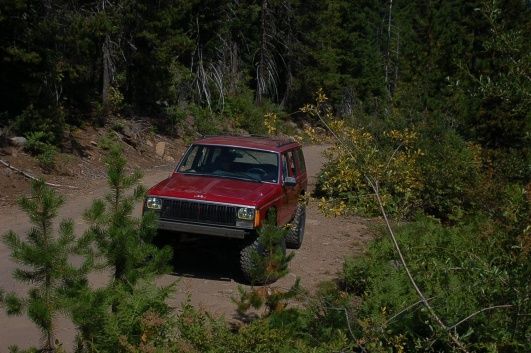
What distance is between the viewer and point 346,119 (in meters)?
16.4

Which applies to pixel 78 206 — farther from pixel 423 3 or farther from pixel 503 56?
pixel 423 3

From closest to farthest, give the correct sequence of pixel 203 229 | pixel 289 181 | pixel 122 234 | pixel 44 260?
1. pixel 44 260
2. pixel 122 234
3. pixel 203 229
4. pixel 289 181

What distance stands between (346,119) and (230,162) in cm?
731

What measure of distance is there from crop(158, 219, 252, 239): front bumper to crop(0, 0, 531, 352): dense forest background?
1.23 m

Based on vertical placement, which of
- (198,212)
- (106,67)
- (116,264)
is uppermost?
(106,67)

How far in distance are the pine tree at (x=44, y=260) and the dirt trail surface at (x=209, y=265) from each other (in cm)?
150

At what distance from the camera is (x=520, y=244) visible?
4227mm

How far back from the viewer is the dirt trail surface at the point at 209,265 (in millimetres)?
6516

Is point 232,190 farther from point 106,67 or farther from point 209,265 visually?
point 106,67

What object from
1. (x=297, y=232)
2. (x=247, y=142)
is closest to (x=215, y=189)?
(x=247, y=142)

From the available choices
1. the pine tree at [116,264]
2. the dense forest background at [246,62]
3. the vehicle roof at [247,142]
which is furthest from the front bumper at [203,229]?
the pine tree at [116,264]

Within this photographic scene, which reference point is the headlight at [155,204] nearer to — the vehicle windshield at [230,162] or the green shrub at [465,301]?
the vehicle windshield at [230,162]

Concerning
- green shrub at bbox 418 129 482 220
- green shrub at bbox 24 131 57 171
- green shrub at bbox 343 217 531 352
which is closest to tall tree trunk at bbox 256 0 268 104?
green shrub at bbox 24 131 57 171

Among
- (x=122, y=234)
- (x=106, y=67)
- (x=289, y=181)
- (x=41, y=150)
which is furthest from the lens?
(x=106, y=67)
